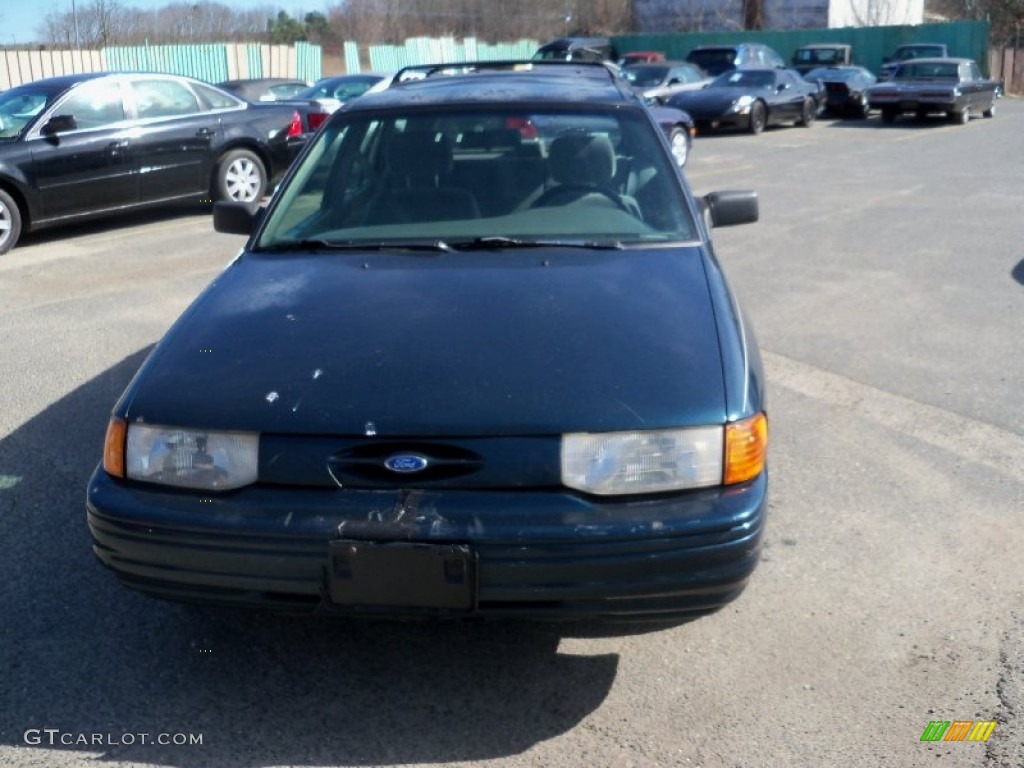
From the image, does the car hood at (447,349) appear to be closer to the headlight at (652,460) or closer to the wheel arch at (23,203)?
the headlight at (652,460)

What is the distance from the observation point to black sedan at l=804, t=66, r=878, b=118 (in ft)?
87.2

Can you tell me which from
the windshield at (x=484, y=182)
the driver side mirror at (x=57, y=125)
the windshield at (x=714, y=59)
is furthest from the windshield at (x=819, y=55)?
the windshield at (x=484, y=182)

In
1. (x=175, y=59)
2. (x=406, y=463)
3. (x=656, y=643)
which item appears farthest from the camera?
(x=175, y=59)

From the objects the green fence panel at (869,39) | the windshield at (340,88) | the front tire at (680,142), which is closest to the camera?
the front tire at (680,142)

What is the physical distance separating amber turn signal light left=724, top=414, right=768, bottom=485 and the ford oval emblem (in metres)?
0.80

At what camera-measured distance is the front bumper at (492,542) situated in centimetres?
291

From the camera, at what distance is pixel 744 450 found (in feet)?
10.2

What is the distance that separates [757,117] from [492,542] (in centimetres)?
2099

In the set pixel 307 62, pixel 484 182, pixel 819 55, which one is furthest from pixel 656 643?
pixel 307 62

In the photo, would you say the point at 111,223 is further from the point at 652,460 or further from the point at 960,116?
the point at 960,116

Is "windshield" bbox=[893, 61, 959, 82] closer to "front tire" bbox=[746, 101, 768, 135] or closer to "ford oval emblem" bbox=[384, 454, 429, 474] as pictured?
"front tire" bbox=[746, 101, 768, 135]

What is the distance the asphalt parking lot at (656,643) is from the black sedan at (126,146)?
4.20m

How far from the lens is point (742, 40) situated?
40.3 metres

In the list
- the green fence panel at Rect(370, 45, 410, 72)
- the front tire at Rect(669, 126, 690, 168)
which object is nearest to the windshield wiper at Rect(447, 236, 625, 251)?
the front tire at Rect(669, 126, 690, 168)
